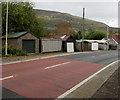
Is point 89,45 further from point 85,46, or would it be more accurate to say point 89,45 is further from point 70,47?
point 70,47

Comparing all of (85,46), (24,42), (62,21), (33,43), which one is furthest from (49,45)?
(62,21)

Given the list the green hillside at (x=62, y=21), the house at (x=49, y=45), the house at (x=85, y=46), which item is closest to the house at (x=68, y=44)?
the house at (x=49, y=45)

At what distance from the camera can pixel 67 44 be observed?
101 feet

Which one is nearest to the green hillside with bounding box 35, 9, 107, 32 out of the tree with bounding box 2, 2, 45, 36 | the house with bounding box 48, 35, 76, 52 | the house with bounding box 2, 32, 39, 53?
the tree with bounding box 2, 2, 45, 36

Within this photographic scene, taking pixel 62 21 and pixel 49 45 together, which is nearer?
pixel 49 45

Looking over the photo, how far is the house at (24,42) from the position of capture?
2145 centimetres

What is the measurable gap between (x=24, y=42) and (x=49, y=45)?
5.26 meters

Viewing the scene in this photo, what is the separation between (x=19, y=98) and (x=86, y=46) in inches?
1353

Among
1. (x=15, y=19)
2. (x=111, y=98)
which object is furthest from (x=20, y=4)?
(x=111, y=98)

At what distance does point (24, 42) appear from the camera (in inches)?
880

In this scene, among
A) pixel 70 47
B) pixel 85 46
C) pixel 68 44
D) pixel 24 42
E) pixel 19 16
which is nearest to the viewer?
pixel 24 42

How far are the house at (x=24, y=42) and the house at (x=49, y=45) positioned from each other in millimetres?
1027

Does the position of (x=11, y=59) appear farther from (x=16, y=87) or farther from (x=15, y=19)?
(x=15, y=19)

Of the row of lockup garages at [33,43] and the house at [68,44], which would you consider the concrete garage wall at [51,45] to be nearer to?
the row of lockup garages at [33,43]
